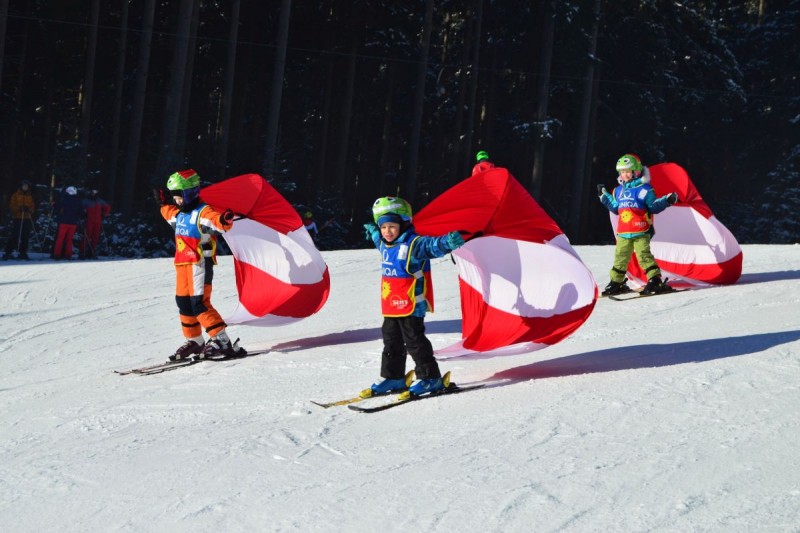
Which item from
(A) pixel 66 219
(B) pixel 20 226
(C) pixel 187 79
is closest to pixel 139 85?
(C) pixel 187 79

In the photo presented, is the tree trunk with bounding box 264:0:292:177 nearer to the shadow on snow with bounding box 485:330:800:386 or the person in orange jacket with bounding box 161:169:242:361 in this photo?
the person in orange jacket with bounding box 161:169:242:361

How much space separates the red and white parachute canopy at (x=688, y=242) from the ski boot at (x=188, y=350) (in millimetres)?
6016

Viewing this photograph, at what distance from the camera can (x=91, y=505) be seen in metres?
5.66

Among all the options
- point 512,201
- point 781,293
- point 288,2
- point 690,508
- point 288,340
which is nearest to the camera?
point 690,508

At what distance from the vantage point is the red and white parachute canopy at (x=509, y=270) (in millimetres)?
8406

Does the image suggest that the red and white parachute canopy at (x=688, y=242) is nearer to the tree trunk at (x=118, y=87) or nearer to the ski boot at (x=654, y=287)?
the ski boot at (x=654, y=287)

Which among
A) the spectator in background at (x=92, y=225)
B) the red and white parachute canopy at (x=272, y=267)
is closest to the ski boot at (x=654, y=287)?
the red and white parachute canopy at (x=272, y=267)

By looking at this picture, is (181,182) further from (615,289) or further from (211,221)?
(615,289)

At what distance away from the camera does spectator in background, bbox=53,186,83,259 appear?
20.0 m

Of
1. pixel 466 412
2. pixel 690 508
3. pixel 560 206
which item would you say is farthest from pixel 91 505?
pixel 560 206

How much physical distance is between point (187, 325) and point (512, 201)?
12.0 ft

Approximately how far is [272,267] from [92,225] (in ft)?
36.3

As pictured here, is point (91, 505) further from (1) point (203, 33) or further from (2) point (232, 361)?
(1) point (203, 33)

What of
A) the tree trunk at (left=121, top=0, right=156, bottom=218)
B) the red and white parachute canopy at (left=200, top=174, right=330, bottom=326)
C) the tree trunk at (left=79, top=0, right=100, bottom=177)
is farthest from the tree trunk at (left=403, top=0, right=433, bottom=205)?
the red and white parachute canopy at (left=200, top=174, right=330, bottom=326)
